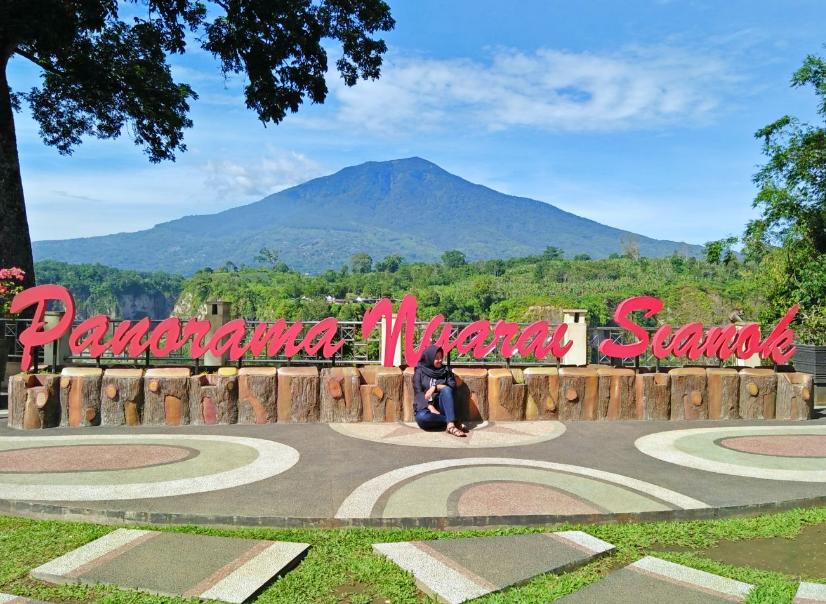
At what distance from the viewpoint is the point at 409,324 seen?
1085 centimetres

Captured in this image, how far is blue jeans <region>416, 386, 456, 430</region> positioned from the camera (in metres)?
9.62

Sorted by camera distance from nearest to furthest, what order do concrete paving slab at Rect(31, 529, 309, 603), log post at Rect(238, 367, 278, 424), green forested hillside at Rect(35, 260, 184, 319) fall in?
concrete paving slab at Rect(31, 529, 309, 603), log post at Rect(238, 367, 278, 424), green forested hillside at Rect(35, 260, 184, 319)

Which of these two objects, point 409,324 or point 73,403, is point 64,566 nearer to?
point 73,403

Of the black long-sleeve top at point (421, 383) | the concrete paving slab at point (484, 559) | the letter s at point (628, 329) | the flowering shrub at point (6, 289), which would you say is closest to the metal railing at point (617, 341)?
the letter s at point (628, 329)

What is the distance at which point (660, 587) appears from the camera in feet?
14.3

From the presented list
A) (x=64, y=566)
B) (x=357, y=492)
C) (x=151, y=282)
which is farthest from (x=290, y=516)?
(x=151, y=282)

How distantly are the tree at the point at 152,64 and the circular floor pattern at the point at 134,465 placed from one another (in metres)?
12.3

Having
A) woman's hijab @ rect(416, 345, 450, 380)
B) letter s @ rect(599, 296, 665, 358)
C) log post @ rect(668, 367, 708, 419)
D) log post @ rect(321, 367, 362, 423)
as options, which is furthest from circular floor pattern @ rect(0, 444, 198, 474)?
log post @ rect(668, 367, 708, 419)

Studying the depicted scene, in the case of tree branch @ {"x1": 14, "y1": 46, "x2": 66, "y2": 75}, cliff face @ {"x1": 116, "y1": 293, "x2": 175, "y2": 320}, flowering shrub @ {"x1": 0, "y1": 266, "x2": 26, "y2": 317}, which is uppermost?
tree branch @ {"x1": 14, "y1": 46, "x2": 66, "y2": 75}

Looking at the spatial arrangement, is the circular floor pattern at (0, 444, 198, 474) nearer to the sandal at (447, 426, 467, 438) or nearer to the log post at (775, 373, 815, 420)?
the sandal at (447, 426, 467, 438)

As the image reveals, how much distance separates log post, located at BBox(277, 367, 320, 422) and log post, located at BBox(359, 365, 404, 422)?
838mm

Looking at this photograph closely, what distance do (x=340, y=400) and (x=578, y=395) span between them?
4.03 m

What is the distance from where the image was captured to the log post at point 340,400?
33.6ft

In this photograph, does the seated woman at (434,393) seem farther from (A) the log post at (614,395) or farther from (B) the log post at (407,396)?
(A) the log post at (614,395)
